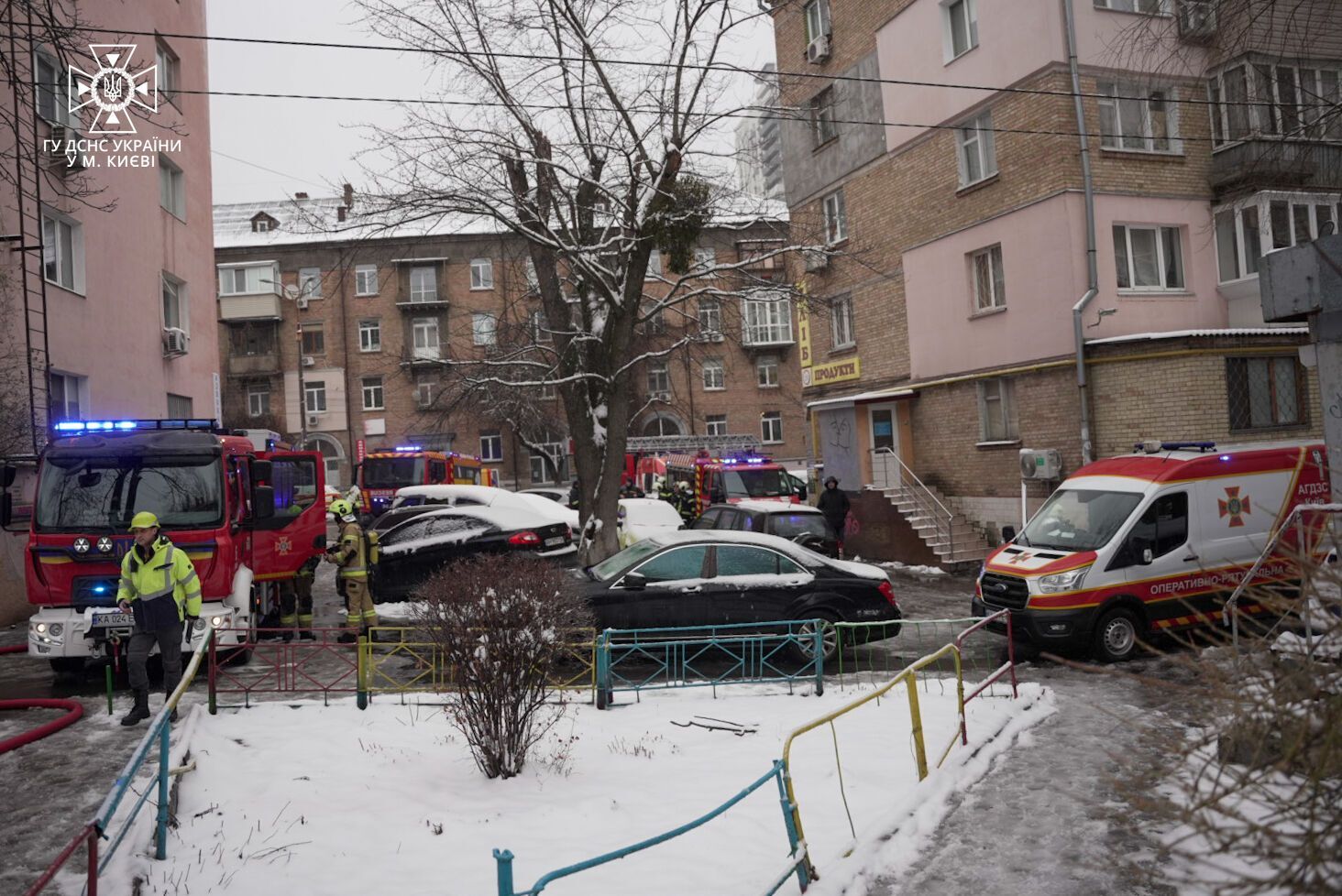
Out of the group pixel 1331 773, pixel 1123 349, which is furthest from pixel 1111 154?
pixel 1331 773

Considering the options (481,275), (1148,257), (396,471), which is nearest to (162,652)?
(1148,257)

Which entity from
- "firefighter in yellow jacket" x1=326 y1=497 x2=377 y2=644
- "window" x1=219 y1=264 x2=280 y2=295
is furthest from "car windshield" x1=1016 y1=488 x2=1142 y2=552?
"window" x1=219 y1=264 x2=280 y2=295

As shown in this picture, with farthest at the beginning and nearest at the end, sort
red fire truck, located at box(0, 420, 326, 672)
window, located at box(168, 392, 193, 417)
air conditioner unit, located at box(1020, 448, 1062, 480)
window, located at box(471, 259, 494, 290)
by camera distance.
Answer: window, located at box(471, 259, 494, 290) < window, located at box(168, 392, 193, 417) < air conditioner unit, located at box(1020, 448, 1062, 480) < red fire truck, located at box(0, 420, 326, 672)

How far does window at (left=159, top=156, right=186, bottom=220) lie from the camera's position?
20.7 meters

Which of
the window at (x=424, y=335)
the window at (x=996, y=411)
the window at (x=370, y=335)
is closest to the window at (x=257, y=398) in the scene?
the window at (x=370, y=335)

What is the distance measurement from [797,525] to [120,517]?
1020 centimetres

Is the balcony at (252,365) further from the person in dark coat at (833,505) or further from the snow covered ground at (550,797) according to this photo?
the snow covered ground at (550,797)

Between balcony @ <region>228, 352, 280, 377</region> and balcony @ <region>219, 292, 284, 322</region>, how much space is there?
6.49 feet

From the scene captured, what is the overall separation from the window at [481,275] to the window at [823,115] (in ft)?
84.3

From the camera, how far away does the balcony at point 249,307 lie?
152 ft

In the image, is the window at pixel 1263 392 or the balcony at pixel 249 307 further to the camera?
the balcony at pixel 249 307

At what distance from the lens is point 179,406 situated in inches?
842

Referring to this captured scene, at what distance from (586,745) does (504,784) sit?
1023mm

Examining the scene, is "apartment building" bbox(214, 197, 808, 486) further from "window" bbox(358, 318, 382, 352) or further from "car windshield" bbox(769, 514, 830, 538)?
"car windshield" bbox(769, 514, 830, 538)
